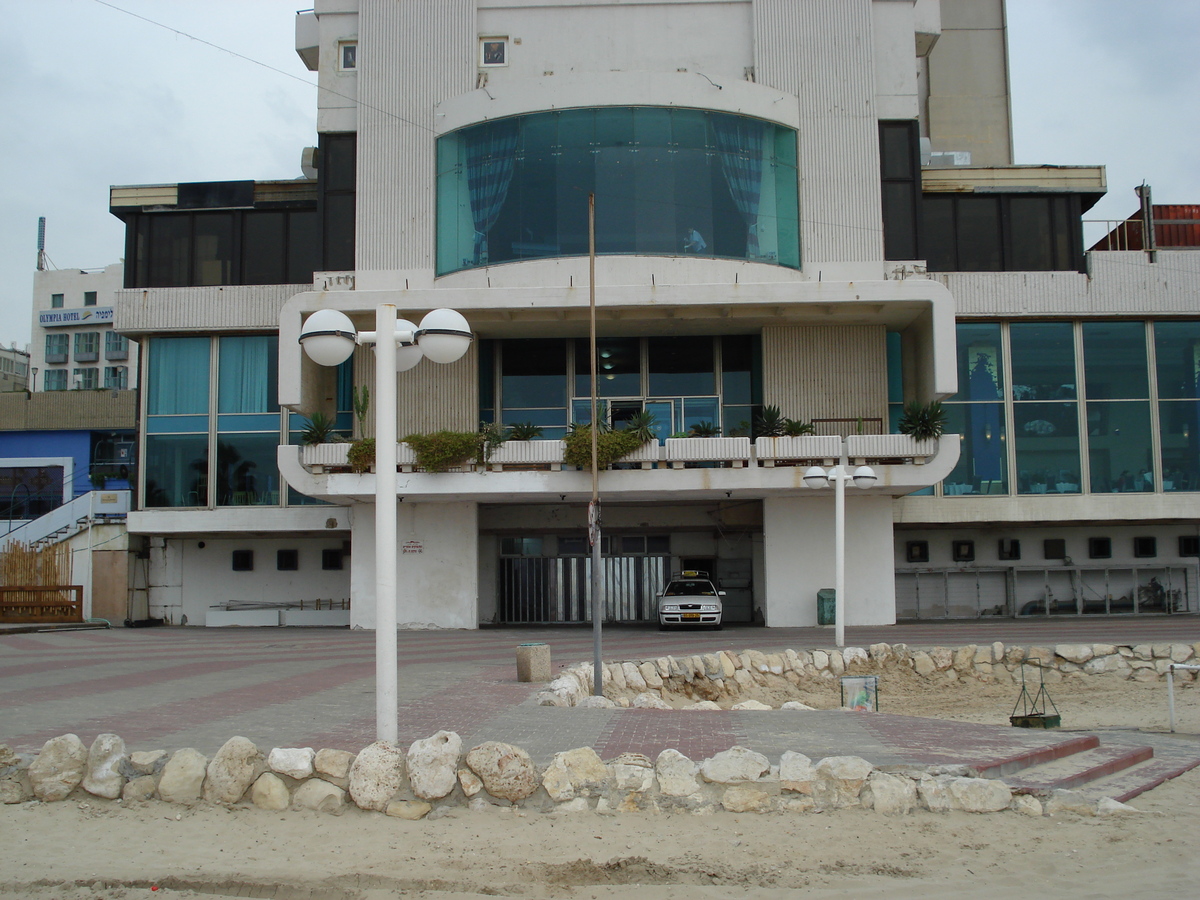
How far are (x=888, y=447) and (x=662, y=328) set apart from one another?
24.1 feet

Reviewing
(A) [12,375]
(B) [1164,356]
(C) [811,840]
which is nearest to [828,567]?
(B) [1164,356]

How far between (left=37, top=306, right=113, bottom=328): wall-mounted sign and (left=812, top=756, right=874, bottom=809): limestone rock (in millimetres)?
75419

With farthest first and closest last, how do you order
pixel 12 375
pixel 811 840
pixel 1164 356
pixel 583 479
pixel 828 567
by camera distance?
1. pixel 12 375
2. pixel 1164 356
3. pixel 828 567
4. pixel 583 479
5. pixel 811 840

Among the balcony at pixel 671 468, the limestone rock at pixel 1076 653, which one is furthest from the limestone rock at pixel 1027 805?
the balcony at pixel 671 468

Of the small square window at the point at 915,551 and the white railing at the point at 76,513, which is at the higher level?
the white railing at the point at 76,513

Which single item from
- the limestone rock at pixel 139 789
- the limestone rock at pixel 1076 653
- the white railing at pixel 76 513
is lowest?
the limestone rock at pixel 1076 653

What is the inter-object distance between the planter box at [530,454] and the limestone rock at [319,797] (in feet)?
59.1

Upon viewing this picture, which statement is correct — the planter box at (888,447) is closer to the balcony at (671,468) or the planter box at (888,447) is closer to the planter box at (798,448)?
the balcony at (671,468)

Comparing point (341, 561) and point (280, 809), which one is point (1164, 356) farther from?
point (280, 809)

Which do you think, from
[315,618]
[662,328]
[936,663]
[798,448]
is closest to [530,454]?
[662,328]

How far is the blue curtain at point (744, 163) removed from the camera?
89.1 ft

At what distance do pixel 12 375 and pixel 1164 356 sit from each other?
78.7m

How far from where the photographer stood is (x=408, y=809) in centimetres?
747

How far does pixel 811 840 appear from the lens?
7.08m
